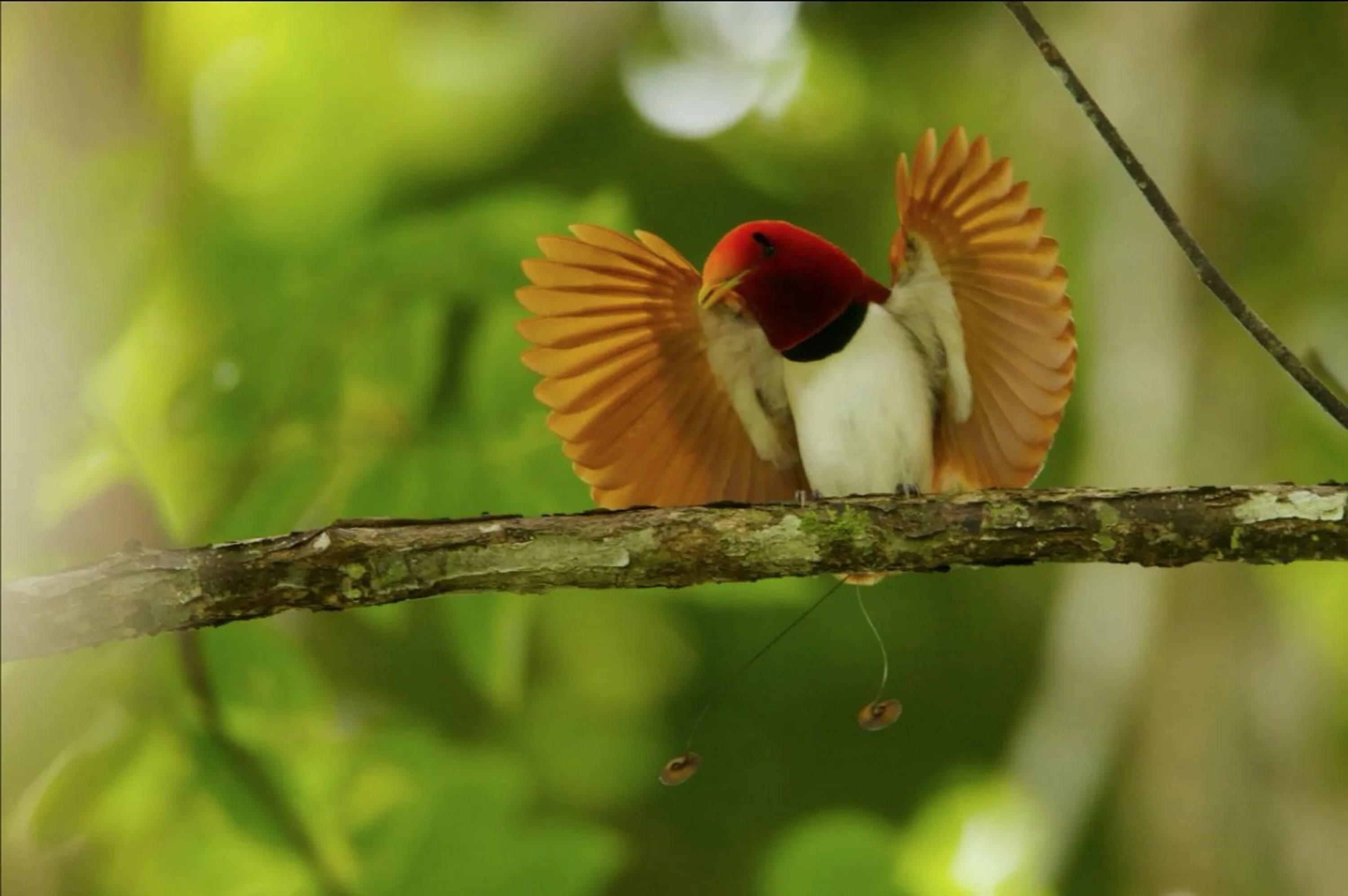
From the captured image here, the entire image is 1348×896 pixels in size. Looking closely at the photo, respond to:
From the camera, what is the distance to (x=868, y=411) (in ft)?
4.09

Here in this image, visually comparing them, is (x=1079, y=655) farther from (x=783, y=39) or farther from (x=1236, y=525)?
(x=783, y=39)

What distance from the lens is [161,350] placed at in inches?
62.0

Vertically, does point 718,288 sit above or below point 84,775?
above

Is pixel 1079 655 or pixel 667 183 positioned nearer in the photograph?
pixel 1079 655

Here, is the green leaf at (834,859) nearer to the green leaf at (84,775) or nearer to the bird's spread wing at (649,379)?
the bird's spread wing at (649,379)

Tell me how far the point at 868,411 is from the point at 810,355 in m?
0.07

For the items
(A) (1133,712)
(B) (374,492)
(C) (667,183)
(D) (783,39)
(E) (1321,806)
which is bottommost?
Result: (E) (1321,806)

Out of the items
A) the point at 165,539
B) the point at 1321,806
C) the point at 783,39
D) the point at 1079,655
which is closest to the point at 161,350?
the point at 165,539

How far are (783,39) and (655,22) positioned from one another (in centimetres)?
18

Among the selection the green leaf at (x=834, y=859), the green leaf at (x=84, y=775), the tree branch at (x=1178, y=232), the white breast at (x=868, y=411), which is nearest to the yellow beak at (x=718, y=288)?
the white breast at (x=868, y=411)

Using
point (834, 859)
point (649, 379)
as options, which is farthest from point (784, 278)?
point (834, 859)

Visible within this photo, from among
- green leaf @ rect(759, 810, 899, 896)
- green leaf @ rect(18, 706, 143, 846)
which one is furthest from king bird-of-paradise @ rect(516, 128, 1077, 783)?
green leaf @ rect(18, 706, 143, 846)

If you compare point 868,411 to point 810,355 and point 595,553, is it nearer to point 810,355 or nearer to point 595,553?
point 810,355

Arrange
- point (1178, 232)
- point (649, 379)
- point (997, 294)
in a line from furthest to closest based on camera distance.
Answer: point (649, 379)
point (997, 294)
point (1178, 232)
